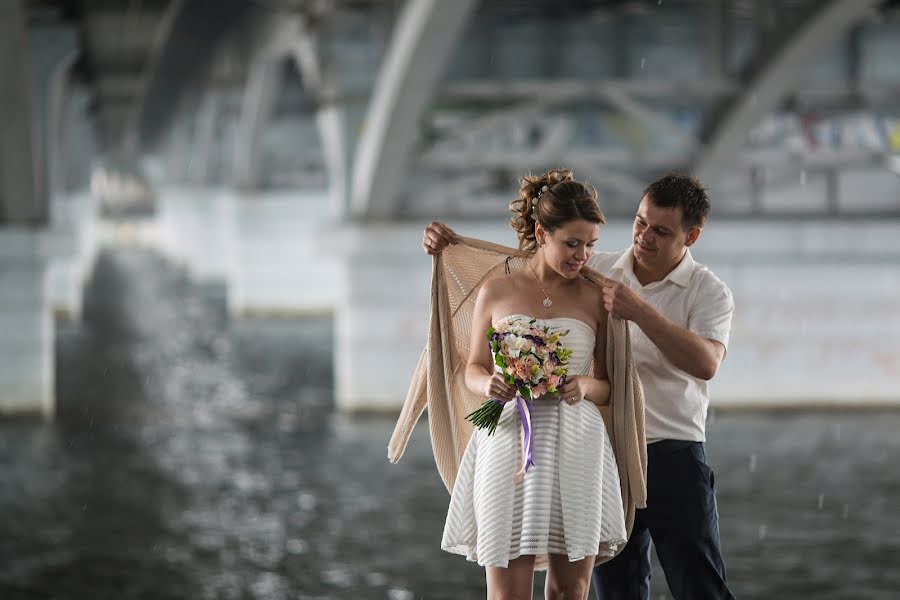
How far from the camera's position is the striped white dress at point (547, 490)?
4121mm

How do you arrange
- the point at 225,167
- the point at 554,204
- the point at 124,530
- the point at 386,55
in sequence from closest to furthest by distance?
the point at 554,204 < the point at 124,530 < the point at 386,55 < the point at 225,167

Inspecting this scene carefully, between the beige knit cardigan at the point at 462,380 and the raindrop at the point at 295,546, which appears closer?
the beige knit cardigan at the point at 462,380

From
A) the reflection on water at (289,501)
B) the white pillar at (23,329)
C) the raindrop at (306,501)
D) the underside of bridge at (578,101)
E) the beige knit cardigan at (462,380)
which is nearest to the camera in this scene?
the beige knit cardigan at (462,380)

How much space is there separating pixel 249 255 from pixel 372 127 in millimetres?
17530

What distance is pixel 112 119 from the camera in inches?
1816

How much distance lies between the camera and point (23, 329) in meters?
16.9

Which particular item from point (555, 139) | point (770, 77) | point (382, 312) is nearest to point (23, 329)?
point (382, 312)

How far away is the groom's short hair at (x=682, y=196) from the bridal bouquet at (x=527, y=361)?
52 cm

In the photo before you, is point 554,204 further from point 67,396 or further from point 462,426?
point 67,396

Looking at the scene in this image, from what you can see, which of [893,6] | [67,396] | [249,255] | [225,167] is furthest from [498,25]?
[225,167]

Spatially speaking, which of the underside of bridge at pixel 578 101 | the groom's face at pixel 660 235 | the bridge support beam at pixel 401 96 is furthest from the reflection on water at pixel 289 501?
the groom's face at pixel 660 235

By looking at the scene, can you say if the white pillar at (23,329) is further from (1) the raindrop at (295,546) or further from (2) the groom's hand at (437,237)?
(2) the groom's hand at (437,237)

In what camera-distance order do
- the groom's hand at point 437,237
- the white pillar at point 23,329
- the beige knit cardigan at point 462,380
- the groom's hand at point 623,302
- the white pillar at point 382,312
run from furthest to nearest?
the white pillar at point 23,329, the white pillar at point 382,312, the groom's hand at point 437,237, the beige knit cardigan at point 462,380, the groom's hand at point 623,302

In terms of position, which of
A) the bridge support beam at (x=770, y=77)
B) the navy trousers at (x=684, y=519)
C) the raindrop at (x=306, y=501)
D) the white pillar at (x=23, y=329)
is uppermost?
the bridge support beam at (x=770, y=77)
